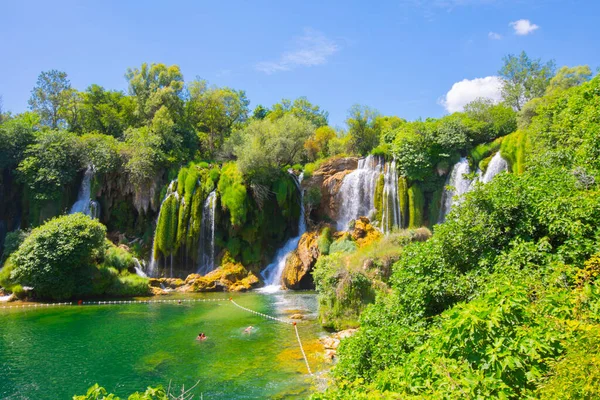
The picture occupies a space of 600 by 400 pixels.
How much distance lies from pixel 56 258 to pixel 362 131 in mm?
28210

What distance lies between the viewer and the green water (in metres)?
12.5

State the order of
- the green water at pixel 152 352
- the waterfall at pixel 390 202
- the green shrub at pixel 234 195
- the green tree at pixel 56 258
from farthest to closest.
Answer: the green shrub at pixel 234 195 → the waterfall at pixel 390 202 → the green tree at pixel 56 258 → the green water at pixel 152 352

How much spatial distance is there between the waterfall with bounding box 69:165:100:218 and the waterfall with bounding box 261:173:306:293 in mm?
16400

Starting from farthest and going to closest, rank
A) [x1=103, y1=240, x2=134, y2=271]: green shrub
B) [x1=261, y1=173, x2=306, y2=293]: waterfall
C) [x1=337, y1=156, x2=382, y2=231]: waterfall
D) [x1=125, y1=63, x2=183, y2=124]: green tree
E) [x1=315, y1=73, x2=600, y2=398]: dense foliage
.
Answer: [x1=125, y1=63, x2=183, y2=124]: green tree, [x1=337, y1=156, x2=382, y2=231]: waterfall, [x1=261, y1=173, x2=306, y2=293]: waterfall, [x1=103, y1=240, x2=134, y2=271]: green shrub, [x1=315, y1=73, x2=600, y2=398]: dense foliage

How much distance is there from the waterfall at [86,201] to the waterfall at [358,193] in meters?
21.7

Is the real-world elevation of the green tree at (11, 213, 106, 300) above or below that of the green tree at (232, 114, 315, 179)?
below

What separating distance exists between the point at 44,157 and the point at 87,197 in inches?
197

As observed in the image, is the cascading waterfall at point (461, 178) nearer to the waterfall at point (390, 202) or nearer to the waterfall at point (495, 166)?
the waterfall at point (495, 166)

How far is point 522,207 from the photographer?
8.90 metres

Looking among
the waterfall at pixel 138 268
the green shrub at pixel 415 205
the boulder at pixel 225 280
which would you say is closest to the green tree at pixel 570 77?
the green shrub at pixel 415 205

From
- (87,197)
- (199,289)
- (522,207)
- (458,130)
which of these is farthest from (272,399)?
(87,197)

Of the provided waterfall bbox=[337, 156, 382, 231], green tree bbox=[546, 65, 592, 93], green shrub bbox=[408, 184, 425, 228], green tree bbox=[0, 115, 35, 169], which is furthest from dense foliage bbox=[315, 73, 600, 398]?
green tree bbox=[0, 115, 35, 169]

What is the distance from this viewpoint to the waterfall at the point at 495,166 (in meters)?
28.2

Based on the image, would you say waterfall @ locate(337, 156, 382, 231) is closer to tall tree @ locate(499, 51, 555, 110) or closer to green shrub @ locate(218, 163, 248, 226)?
green shrub @ locate(218, 163, 248, 226)
